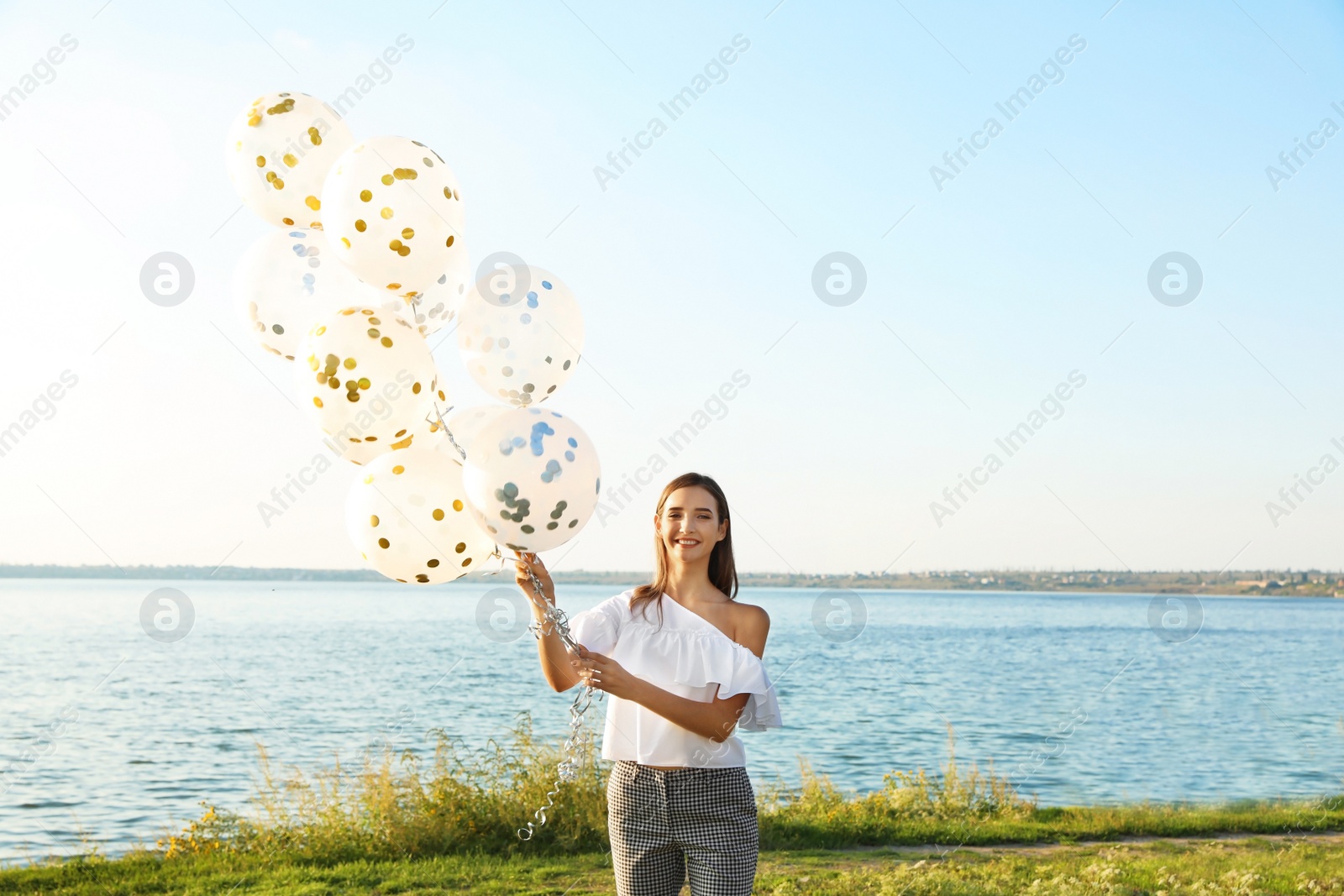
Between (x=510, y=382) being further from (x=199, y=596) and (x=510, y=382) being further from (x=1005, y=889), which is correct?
(x=199, y=596)

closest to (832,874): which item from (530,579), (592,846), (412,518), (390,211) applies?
(592,846)

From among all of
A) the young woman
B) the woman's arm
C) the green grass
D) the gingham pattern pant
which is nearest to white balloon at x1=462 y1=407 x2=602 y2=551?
the young woman

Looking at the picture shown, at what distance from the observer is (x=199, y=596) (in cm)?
9094

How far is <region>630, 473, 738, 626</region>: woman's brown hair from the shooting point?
262cm

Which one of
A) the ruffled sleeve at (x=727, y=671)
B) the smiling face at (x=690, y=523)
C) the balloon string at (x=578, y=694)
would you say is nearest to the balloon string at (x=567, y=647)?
the balloon string at (x=578, y=694)

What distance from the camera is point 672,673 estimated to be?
2486 millimetres

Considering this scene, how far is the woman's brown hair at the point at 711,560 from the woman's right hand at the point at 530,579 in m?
0.27

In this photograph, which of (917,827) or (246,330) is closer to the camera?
(246,330)

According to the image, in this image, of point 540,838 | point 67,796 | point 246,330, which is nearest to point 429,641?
point 67,796

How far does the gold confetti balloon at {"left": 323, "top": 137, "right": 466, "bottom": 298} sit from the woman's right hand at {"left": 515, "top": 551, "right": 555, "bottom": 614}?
2.88ft

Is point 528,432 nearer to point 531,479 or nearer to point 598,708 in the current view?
point 531,479

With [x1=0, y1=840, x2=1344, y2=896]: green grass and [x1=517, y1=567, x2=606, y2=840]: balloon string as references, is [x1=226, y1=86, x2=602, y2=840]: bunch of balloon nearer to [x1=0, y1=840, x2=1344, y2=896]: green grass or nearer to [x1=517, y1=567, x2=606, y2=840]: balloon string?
[x1=517, y1=567, x2=606, y2=840]: balloon string

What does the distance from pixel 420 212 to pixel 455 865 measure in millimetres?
4225

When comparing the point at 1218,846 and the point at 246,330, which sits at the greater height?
the point at 1218,846
